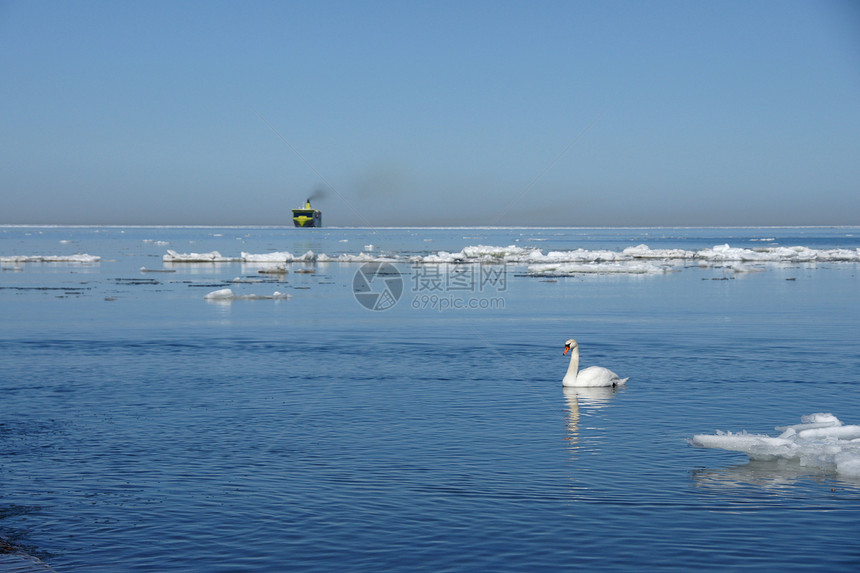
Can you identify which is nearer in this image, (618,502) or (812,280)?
(618,502)

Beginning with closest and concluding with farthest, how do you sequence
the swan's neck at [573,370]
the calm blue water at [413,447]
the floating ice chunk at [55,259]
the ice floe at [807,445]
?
the calm blue water at [413,447] → the ice floe at [807,445] → the swan's neck at [573,370] → the floating ice chunk at [55,259]

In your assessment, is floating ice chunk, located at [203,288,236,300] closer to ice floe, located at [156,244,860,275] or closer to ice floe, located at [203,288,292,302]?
ice floe, located at [203,288,292,302]

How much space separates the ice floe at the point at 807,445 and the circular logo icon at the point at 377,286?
21.7 m

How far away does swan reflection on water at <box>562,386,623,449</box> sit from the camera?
1344cm

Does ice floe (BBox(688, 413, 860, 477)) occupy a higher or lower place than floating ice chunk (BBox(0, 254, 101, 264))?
lower

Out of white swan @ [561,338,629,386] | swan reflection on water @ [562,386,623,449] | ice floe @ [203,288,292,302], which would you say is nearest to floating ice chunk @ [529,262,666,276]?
ice floe @ [203,288,292,302]

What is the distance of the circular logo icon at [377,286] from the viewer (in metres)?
34.2

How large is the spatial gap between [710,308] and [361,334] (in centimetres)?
1330

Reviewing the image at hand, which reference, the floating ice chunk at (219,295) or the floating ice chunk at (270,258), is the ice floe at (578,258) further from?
the floating ice chunk at (219,295)

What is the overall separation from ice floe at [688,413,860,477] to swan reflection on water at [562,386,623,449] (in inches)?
85.2

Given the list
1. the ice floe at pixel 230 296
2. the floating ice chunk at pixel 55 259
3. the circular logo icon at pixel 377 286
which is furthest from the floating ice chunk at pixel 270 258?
the ice floe at pixel 230 296

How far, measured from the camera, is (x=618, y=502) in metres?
9.30

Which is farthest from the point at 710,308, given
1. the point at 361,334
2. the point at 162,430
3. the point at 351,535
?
the point at 351,535

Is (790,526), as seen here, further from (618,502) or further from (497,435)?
(497,435)
